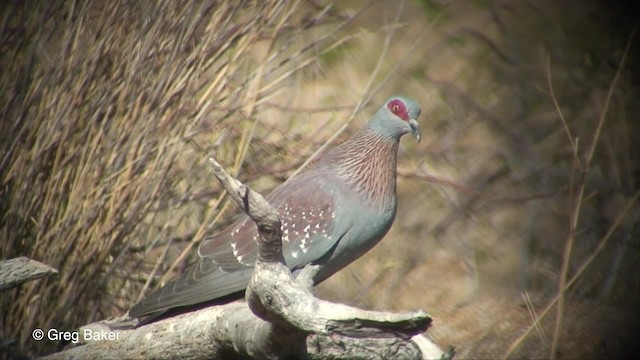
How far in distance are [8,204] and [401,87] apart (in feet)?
4.41

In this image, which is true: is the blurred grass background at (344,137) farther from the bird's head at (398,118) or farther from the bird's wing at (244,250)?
the bird's head at (398,118)

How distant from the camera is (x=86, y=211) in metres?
2.15

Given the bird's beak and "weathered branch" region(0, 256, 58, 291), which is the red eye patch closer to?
the bird's beak

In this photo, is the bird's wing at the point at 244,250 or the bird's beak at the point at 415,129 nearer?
the bird's wing at the point at 244,250

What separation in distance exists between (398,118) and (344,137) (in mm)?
615

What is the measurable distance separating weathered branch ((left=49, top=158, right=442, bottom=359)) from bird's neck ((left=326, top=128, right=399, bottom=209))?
401 mm

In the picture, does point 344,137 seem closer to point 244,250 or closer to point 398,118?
point 398,118

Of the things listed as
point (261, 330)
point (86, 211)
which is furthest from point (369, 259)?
point (261, 330)

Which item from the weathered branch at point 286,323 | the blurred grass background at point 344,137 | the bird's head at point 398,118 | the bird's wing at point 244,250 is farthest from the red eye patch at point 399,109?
the weathered branch at point 286,323

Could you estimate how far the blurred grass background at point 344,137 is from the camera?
2.18m

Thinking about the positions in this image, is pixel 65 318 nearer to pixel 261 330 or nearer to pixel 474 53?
pixel 261 330

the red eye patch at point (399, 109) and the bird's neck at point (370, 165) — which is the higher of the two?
the red eye patch at point (399, 109)

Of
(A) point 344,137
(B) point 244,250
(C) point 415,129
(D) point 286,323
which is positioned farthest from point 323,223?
(A) point 344,137

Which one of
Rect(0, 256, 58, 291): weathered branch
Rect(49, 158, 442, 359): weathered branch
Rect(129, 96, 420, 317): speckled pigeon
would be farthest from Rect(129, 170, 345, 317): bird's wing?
Rect(0, 256, 58, 291): weathered branch
